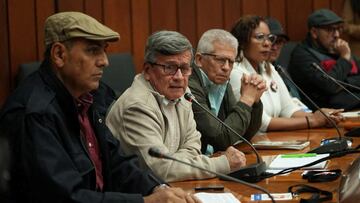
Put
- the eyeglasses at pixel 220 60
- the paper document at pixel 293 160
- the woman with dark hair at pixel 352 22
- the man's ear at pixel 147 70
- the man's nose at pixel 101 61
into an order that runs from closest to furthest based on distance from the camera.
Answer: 1. the man's nose at pixel 101 61
2. the paper document at pixel 293 160
3. the man's ear at pixel 147 70
4. the eyeglasses at pixel 220 60
5. the woman with dark hair at pixel 352 22

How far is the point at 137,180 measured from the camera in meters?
2.25

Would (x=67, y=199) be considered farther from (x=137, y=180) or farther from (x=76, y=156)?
(x=137, y=180)

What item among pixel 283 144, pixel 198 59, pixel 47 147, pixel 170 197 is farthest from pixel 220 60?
pixel 47 147

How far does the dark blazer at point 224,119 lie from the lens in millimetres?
3025

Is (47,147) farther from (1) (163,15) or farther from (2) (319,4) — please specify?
(2) (319,4)

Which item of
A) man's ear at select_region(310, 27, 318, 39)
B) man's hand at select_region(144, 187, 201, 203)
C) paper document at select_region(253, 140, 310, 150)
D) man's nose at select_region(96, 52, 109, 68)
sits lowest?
paper document at select_region(253, 140, 310, 150)

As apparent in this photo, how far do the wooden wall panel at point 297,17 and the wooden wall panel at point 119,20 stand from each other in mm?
1797

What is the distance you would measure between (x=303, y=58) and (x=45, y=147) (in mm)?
3570

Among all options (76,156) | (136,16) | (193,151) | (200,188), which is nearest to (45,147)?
(76,156)

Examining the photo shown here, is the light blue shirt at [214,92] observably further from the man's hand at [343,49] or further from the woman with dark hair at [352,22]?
the woman with dark hair at [352,22]

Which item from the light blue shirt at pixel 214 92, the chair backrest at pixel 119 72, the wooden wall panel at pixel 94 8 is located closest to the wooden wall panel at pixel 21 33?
the chair backrest at pixel 119 72

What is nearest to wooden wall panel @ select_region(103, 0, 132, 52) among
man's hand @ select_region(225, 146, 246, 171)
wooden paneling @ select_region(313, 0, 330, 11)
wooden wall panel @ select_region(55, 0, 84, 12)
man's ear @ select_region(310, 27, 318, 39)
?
wooden wall panel @ select_region(55, 0, 84, 12)

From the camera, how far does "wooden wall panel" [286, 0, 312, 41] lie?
6.12 m

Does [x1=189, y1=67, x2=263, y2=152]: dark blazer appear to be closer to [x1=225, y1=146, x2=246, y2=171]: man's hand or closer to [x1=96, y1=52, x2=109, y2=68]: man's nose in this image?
[x1=225, y1=146, x2=246, y2=171]: man's hand
